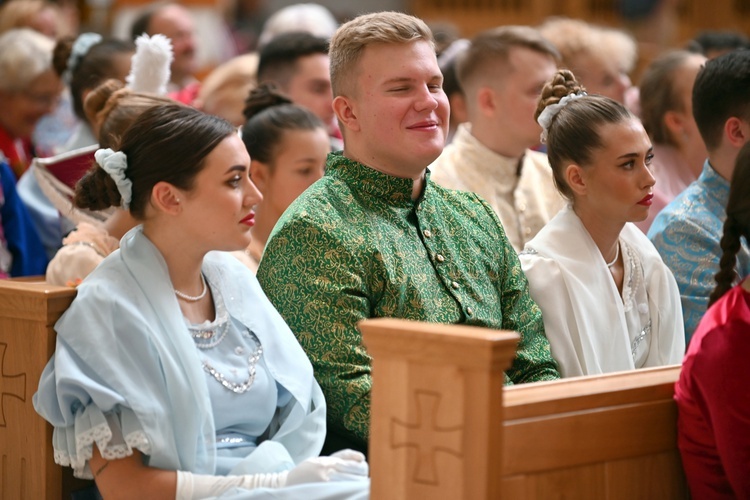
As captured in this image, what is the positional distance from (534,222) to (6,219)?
205 centimetres

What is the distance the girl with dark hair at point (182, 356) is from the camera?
232cm

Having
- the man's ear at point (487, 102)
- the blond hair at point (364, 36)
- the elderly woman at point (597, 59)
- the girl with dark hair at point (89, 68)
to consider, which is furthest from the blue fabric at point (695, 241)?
the girl with dark hair at point (89, 68)

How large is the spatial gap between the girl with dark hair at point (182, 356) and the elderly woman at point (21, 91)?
2650 mm

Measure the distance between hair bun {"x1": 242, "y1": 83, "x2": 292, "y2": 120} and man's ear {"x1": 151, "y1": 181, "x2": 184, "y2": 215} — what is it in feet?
4.52

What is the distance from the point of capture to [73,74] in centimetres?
466

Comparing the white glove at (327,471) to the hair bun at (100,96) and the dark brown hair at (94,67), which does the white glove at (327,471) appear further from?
the dark brown hair at (94,67)

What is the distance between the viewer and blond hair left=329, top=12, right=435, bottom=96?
2.88 m

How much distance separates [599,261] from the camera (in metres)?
3.05

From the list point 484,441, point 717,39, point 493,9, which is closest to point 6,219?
point 484,441

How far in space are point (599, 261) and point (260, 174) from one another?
47.4 inches

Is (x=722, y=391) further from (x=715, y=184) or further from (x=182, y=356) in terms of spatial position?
(x=715, y=184)

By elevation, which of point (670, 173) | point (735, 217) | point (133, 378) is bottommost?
point (133, 378)

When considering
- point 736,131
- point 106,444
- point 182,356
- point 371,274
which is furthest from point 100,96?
point 736,131

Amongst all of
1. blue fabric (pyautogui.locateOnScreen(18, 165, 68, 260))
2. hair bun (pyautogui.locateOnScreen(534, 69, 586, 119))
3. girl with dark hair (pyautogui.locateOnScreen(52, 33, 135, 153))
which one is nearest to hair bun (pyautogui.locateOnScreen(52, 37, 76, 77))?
girl with dark hair (pyautogui.locateOnScreen(52, 33, 135, 153))
